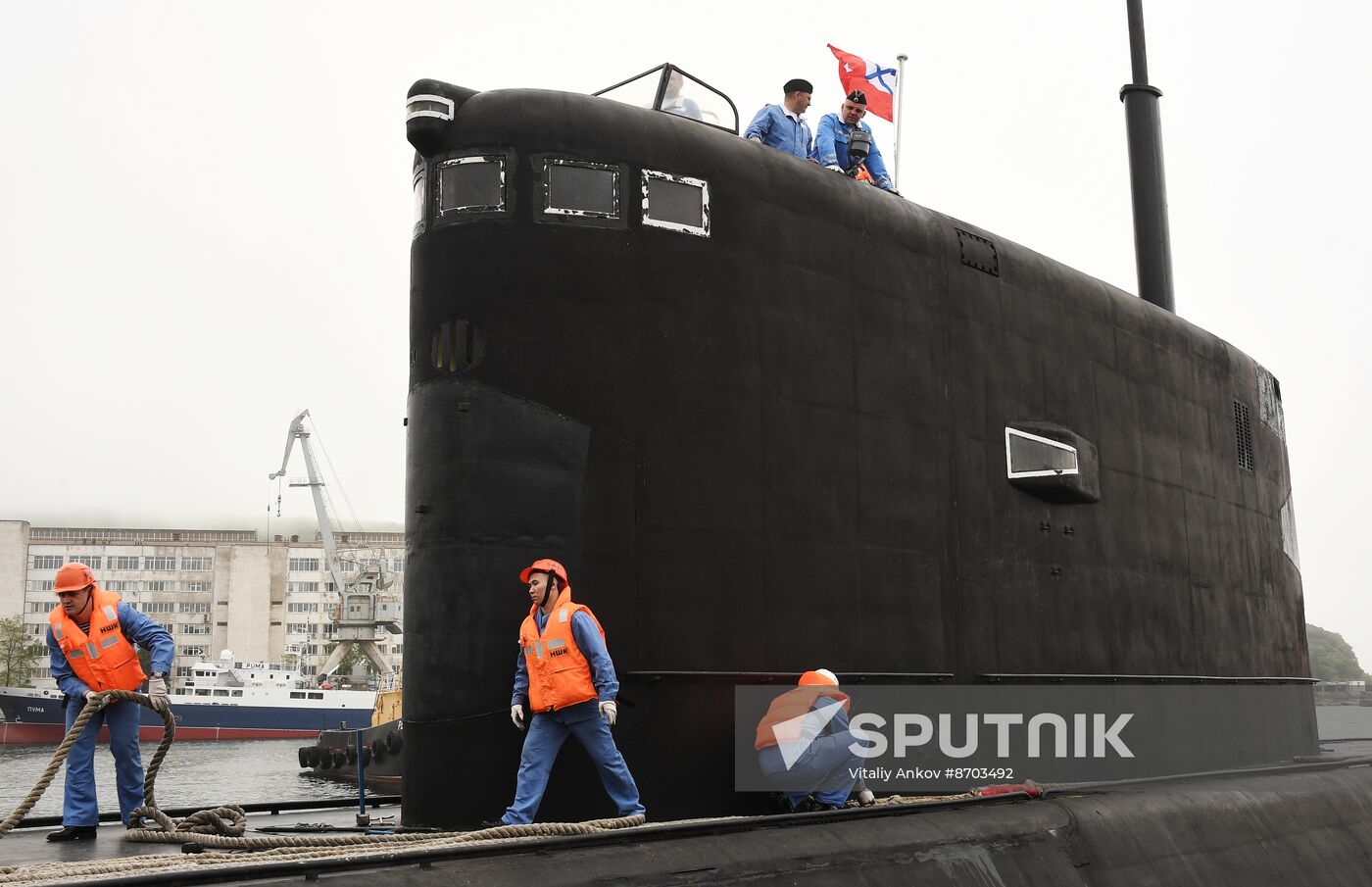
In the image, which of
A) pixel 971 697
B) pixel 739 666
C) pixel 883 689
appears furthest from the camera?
pixel 971 697

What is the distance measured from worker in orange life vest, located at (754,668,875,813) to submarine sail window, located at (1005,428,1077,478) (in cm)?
250

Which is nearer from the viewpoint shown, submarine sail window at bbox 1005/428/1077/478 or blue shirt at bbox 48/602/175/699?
blue shirt at bbox 48/602/175/699

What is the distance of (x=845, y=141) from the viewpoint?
939 cm

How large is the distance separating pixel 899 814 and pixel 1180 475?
192 inches

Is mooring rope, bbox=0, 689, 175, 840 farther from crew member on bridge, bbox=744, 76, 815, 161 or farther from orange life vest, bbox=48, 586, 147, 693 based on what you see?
crew member on bridge, bbox=744, 76, 815, 161

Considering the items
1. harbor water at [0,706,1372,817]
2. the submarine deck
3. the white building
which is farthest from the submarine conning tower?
the white building

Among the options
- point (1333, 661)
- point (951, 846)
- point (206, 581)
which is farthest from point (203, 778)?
point (1333, 661)

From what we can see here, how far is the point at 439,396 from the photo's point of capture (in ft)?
21.1

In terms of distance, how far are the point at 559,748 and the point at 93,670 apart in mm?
2924

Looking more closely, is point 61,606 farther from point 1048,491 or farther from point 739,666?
point 1048,491

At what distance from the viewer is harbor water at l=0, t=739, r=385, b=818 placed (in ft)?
117

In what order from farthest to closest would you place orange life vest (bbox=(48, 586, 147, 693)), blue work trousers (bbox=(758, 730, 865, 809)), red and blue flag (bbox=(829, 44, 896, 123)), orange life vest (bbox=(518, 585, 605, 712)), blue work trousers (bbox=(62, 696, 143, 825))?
red and blue flag (bbox=(829, 44, 896, 123)) < orange life vest (bbox=(48, 586, 147, 693)) < blue work trousers (bbox=(62, 696, 143, 825)) < blue work trousers (bbox=(758, 730, 865, 809)) < orange life vest (bbox=(518, 585, 605, 712))

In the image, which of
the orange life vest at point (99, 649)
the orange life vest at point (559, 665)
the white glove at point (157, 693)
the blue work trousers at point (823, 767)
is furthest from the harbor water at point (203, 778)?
the orange life vest at point (559, 665)

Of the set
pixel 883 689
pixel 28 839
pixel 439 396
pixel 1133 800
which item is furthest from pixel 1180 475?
pixel 28 839
